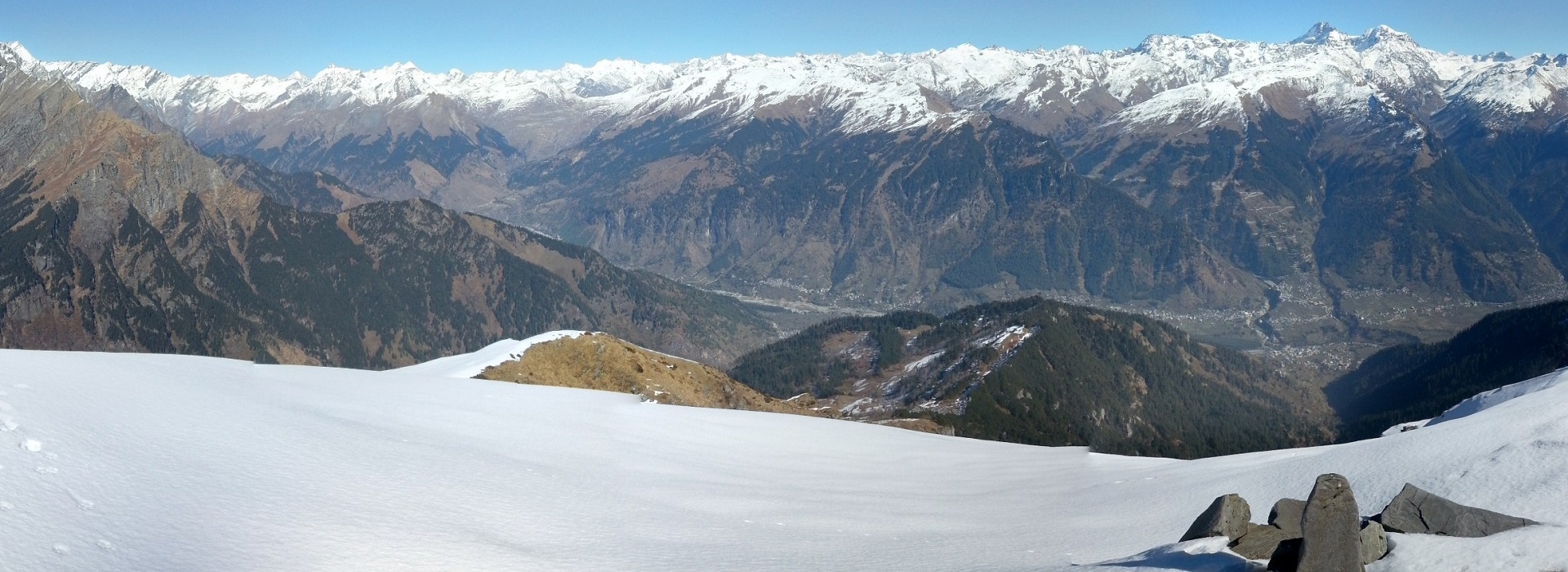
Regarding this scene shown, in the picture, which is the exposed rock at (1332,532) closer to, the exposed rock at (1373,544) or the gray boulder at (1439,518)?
the exposed rock at (1373,544)

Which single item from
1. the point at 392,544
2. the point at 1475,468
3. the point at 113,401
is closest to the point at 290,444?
the point at 113,401

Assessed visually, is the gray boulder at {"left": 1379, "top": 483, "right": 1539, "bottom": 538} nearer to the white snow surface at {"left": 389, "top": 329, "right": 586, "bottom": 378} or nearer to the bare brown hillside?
the white snow surface at {"left": 389, "top": 329, "right": 586, "bottom": 378}

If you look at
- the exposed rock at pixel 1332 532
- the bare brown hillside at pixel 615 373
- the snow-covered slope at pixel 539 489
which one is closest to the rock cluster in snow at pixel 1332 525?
the exposed rock at pixel 1332 532

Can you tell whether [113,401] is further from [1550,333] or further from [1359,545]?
[1550,333]

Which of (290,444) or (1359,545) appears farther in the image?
(290,444)

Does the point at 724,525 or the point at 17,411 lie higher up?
the point at 17,411

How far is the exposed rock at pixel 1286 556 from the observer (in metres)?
12.3

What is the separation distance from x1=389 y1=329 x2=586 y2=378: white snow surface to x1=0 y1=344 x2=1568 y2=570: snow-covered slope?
2300 cm

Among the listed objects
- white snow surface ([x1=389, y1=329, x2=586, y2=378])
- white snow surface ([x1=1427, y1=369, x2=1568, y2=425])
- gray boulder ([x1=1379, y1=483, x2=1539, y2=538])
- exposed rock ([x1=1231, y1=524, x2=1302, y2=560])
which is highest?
white snow surface ([x1=389, y1=329, x2=586, y2=378])

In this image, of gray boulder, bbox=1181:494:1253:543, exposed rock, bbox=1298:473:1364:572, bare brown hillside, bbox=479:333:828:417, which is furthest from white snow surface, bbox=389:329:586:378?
exposed rock, bbox=1298:473:1364:572

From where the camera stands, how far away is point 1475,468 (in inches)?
663

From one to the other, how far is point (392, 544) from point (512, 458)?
812 centimetres

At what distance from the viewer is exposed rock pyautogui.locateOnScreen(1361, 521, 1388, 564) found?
12.9 metres

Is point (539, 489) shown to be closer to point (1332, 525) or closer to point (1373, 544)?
point (1332, 525)
